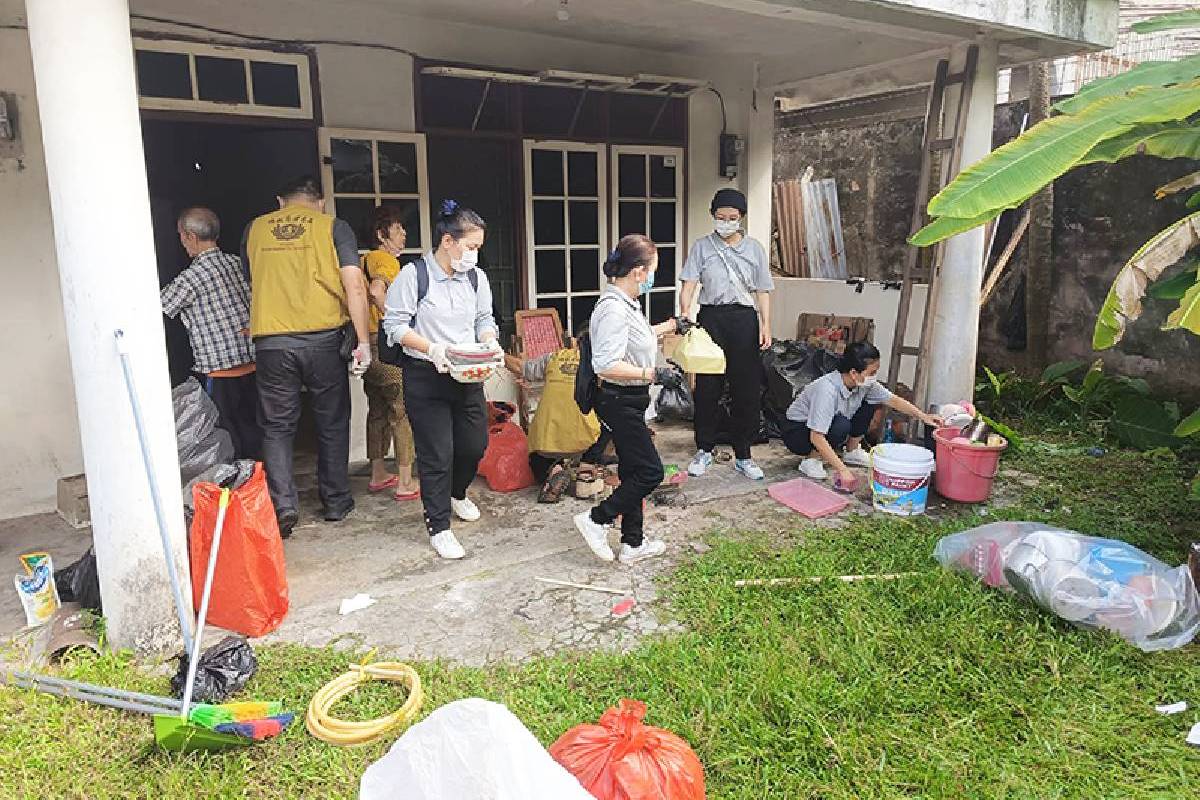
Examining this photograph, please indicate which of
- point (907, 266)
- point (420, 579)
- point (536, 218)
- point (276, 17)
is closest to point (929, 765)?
point (420, 579)

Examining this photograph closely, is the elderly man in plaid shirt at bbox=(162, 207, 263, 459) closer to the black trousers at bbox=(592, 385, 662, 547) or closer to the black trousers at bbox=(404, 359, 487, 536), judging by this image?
the black trousers at bbox=(404, 359, 487, 536)

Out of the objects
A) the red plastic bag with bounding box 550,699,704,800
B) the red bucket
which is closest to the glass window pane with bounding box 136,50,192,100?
the red plastic bag with bounding box 550,699,704,800

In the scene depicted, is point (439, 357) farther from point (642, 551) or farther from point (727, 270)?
point (727, 270)

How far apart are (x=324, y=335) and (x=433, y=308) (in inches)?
31.9

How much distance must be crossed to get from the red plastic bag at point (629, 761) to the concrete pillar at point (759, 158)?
6.03 metres

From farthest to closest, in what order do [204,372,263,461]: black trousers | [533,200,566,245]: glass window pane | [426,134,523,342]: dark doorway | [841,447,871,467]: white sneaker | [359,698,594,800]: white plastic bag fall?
[533,200,566,245]: glass window pane
[426,134,523,342]: dark doorway
[841,447,871,467]: white sneaker
[204,372,263,461]: black trousers
[359,698,594,800]: white plastic bag

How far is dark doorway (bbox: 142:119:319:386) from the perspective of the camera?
6066 millimetres

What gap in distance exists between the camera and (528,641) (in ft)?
11.6

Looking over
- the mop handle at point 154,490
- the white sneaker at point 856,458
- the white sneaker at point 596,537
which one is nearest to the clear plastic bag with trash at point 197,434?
the mop handle at point 154,490

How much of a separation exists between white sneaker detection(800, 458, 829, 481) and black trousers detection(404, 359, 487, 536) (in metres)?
2.45

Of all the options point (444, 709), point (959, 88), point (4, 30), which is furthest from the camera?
point (959, 88)

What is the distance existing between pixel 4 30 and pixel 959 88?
20.7ft

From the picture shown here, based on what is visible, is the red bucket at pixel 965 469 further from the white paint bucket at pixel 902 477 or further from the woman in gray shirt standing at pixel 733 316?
the woman in gray shirt standing at pixel 733 316

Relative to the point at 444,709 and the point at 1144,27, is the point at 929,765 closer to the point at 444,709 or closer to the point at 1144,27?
the point at 444,709
